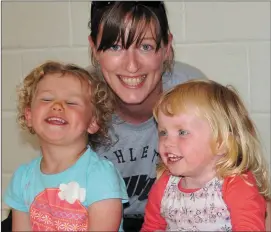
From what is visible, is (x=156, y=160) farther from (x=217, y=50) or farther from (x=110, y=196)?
(x=217, y=50)

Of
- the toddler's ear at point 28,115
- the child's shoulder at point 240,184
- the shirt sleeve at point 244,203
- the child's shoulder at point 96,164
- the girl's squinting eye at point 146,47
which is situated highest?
the girl's squinting eye at point 146,47

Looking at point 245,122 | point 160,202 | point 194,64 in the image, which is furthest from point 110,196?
point 194,64

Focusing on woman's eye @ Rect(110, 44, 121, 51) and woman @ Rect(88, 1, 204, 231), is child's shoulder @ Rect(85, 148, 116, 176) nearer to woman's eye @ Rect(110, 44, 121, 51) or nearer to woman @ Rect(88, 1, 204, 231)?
woman @ Rect(88, 1, 204, 231)

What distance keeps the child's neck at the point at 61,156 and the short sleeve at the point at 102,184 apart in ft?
0.24

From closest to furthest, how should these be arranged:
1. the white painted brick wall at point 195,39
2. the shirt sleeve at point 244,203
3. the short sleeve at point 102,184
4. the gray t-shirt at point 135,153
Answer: the shirt sleeve at point 244,203 < the short sleeve at point 102,184 < the gray t-shirt at point 135,153 < the white painted brick wall at point 195,39

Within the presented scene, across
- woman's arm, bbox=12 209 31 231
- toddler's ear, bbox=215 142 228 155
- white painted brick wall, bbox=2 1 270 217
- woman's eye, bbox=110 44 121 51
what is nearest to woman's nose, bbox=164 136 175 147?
toddler's ear, bbox=215 142 228 155

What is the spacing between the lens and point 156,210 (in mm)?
1336

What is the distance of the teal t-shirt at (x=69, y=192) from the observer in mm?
1282

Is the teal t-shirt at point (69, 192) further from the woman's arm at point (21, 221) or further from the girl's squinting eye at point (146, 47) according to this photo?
the girl's squinting eye at point (146, 47)

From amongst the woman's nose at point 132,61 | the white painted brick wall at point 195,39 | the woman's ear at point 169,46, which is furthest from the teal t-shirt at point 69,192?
the white painted brick wall at point 195,39

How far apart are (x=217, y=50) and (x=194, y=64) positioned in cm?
10

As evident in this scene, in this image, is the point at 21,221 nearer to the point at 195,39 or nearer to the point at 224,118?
the point at 224,118

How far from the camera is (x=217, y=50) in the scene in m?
1.86

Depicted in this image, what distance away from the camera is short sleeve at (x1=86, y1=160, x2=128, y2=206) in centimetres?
127
